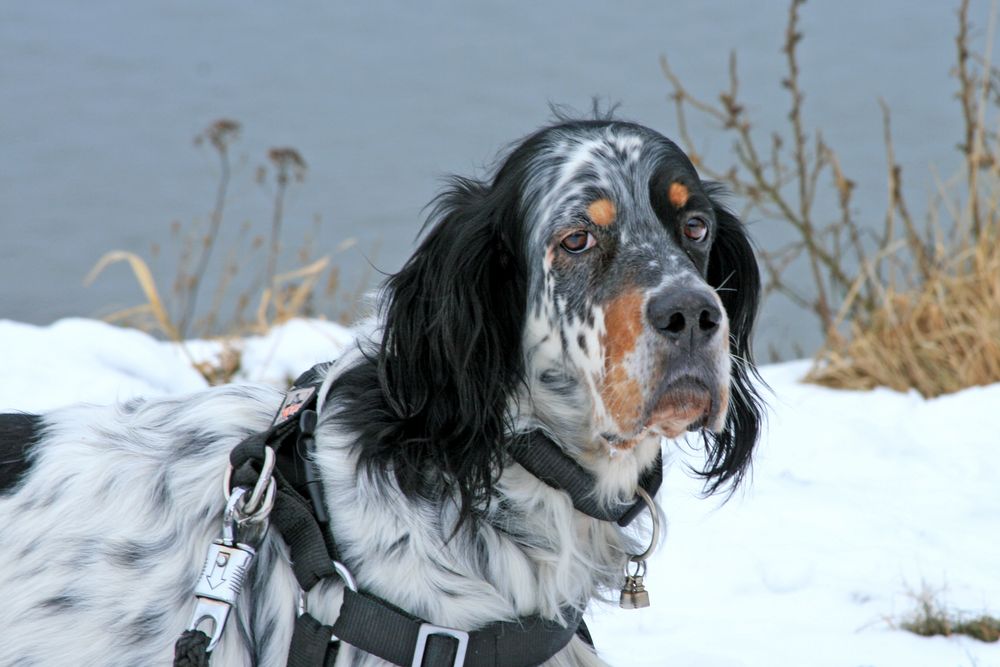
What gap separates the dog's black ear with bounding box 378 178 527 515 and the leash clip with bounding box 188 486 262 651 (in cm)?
28

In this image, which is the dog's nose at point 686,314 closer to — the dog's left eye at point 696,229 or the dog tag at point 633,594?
the dog's left eye at point 696,229

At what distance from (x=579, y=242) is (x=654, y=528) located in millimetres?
528

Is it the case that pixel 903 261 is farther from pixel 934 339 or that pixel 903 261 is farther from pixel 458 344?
pixel 458 344

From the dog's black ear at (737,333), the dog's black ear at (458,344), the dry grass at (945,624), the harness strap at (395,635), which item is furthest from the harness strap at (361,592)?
the dry grass at (945,624)

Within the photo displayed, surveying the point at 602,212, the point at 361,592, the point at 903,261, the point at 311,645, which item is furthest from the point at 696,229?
the point at 903,261

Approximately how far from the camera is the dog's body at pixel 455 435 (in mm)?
2078

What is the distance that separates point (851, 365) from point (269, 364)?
7.69ft

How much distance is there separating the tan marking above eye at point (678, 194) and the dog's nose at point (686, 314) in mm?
311

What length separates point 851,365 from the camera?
5129 millimetres

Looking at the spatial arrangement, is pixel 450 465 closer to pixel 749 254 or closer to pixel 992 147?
pixel 749 254

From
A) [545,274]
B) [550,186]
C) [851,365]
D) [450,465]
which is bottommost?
[450,465]

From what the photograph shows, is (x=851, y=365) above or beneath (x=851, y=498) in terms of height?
above

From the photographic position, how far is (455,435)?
2156 mm

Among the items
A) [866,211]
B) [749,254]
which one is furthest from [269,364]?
[866,211]
